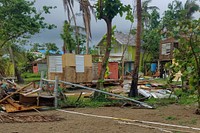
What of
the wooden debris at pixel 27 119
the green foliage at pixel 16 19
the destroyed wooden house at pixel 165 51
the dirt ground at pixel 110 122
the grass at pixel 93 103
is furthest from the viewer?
the destroyed wooden house at pixel 165 51

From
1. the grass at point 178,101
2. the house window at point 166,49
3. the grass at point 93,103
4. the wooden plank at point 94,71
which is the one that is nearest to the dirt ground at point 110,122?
the grass at point 93,103

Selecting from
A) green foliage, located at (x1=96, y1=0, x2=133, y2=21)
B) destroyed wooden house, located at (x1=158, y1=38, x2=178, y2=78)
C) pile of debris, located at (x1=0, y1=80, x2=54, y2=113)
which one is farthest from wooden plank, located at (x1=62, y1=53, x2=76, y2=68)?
destroyed wooden house, located at (x1=158, y1=38, x2=178, y2=78)

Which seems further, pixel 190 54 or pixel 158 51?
pixel 158 51

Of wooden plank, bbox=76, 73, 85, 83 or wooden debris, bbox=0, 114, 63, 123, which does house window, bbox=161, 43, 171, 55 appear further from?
wooden debris, bbox=0, 114, 63, 123

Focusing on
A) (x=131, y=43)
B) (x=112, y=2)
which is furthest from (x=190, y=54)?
(x=131, y=43)

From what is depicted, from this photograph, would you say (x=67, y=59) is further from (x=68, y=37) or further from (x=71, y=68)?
(x=68, y=37)

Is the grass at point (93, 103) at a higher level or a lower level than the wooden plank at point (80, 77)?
lower

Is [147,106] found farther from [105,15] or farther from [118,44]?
[118,44]

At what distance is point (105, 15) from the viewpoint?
11898 millimetres

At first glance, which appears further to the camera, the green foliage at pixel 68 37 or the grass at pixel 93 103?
the green foliage at pixel 68 37

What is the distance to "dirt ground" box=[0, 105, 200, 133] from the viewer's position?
6.38 metres

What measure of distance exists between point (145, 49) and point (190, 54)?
105ft

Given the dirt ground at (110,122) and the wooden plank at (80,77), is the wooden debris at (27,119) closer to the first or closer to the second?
the dirt ground at (110,122)

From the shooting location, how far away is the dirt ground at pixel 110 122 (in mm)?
6379
